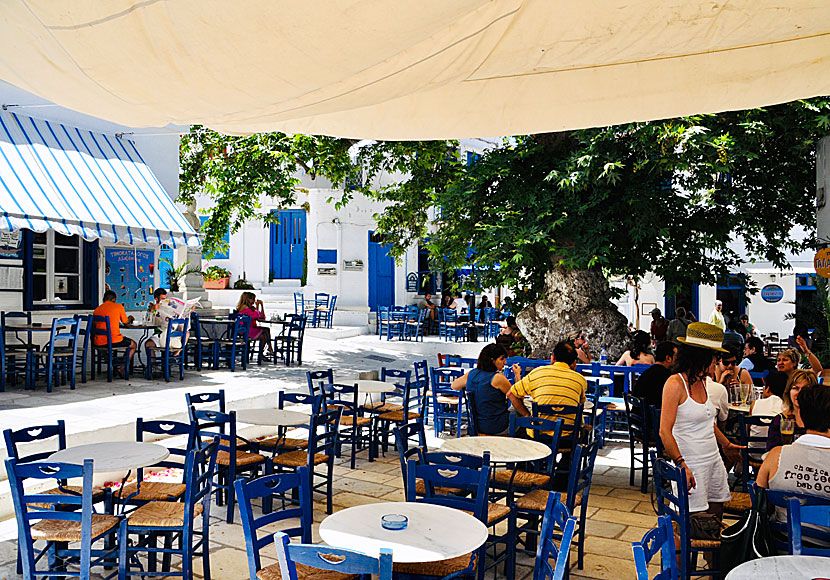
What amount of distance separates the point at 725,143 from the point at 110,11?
9514 millimetres

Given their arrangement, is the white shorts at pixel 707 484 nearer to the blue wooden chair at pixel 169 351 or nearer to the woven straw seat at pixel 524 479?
the woven straw seat at pixel 524 479

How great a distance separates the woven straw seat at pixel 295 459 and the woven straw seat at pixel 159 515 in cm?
129

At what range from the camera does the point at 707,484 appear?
4496 mm

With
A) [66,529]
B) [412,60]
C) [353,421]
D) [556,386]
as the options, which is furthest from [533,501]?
[412,60]

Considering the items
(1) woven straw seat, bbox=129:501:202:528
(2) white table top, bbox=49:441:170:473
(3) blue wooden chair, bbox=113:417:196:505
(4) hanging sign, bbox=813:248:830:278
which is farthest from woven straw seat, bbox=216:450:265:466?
(4) hanging sign, bbox=813:248:830:278

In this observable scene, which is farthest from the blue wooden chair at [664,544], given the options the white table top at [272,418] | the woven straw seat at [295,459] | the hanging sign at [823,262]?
the hanging sign at [823,262]

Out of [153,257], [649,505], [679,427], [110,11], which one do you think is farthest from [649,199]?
[110,11]

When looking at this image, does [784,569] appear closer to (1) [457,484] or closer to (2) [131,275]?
(1) [457,484]

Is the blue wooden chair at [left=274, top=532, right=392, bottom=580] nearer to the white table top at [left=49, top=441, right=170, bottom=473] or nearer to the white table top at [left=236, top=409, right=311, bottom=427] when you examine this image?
the white table top at [left=49, top=441, right=170, bottom=473]

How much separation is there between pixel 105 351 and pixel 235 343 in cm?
246

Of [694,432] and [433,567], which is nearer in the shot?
[433,567]

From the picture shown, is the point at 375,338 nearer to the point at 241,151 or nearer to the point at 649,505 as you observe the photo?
the point at 241,151

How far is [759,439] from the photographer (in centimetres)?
570

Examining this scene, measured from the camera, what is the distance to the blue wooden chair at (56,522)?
3.78m
